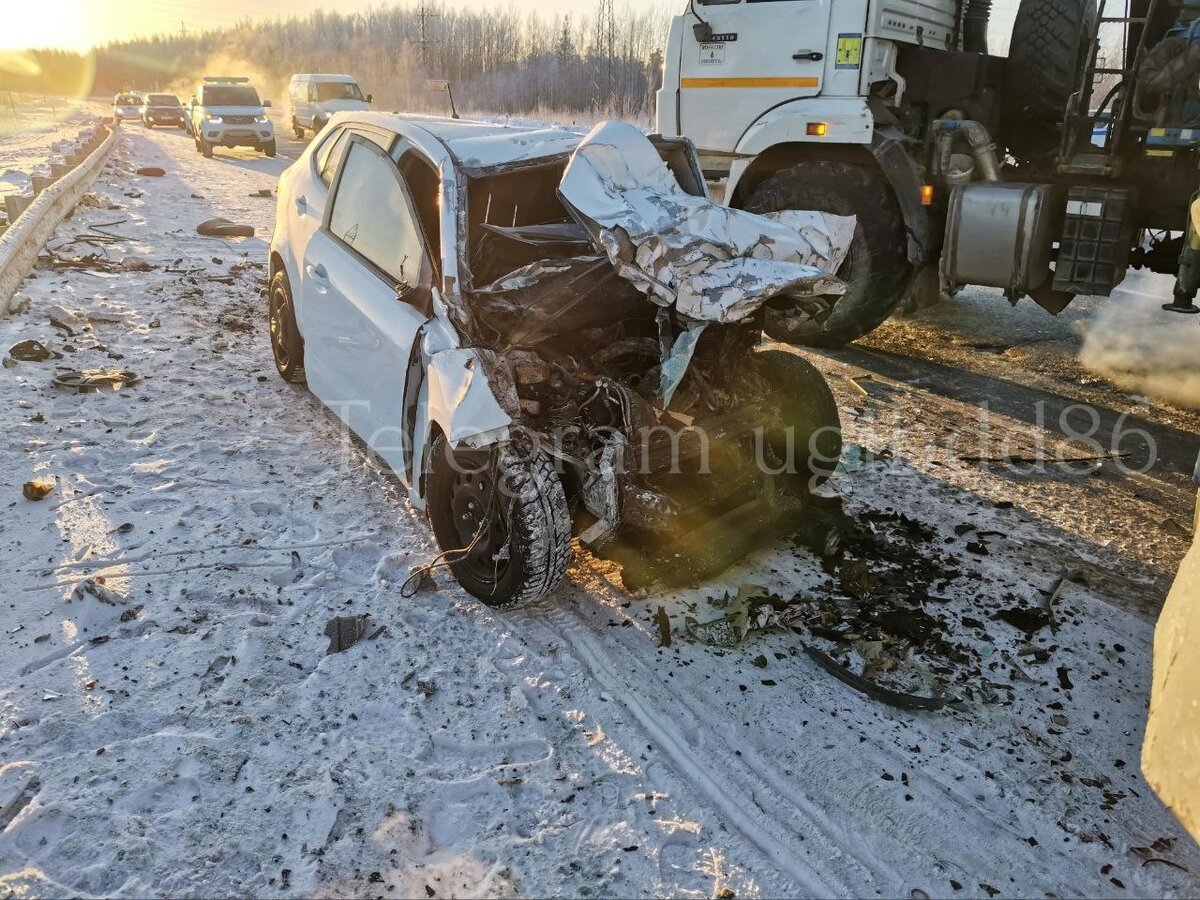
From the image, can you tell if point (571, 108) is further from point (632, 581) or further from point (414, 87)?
point (632, 581)

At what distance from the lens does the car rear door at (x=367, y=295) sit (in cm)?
379

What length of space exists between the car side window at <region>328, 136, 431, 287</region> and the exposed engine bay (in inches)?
11.5

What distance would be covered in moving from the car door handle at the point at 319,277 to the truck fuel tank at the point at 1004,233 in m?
5.04

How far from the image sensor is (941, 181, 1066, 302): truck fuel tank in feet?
21.2

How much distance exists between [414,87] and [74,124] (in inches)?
893

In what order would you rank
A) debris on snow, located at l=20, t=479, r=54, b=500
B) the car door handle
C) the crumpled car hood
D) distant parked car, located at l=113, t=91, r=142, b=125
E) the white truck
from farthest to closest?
1. distant parked car, located at l=113, t=91, r=142, b=125
2. the white truck
3. the car door handle
4. debris on snow, located at l=20, t=479, r=54, b=500
5. the crumpled car hood

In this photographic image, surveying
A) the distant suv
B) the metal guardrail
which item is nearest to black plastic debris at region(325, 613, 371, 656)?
the metal guardrail

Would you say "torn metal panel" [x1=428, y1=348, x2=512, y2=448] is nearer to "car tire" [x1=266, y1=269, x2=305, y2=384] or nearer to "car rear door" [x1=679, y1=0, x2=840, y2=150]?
"car tire" [x1=266, y1=269, x2=305, y2=384]

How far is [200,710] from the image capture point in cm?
287

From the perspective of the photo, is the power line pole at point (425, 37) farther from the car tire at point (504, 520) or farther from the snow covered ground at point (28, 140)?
the car tire at point (504, 520)

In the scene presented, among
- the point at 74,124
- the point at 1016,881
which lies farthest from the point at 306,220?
the point at 74,124

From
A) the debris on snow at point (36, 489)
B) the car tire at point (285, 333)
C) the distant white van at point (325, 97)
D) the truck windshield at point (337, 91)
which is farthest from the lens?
the truck windshield at point (337, 91)

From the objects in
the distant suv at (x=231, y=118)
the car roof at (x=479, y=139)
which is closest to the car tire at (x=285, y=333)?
the car roof at (x=479, y=139)

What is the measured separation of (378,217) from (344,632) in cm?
210
